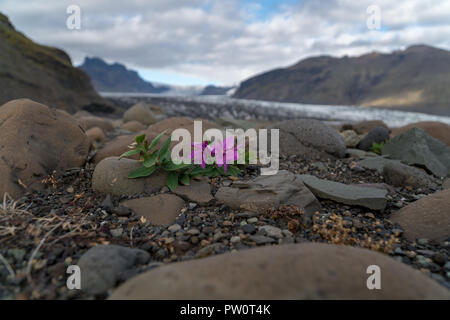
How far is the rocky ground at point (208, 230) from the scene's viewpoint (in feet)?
5.75

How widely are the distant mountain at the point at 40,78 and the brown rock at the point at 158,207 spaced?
12077 mm

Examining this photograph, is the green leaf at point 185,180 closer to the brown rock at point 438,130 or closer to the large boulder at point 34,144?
the large boulder at point 34,144

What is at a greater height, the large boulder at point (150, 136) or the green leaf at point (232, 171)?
the large boulder at point (150, 136)


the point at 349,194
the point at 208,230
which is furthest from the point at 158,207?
the point at 349,194

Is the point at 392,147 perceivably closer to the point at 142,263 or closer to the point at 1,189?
the point at 142,263

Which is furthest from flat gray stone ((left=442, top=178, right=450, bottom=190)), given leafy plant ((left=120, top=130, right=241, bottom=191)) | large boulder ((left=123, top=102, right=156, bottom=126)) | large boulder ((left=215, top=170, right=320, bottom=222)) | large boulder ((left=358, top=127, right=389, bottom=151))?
large boulder ((left=123, top=102, right=156, bottom=126))

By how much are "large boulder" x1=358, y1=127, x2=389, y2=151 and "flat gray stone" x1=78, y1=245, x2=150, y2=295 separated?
24.0 ft

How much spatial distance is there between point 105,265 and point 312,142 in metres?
4.82

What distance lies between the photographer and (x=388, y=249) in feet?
8.26

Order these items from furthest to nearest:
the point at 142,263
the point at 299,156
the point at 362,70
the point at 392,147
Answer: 1. the point at 362,70
2. the point at 392,147
3. the point at 299,156
4. the point at 142,263

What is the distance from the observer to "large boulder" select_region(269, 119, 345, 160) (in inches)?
231

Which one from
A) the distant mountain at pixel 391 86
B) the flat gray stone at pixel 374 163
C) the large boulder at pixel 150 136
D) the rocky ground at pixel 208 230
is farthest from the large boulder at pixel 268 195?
the distant mountain at pixel 391 86

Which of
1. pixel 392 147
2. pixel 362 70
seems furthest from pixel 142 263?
pixel 362 70
